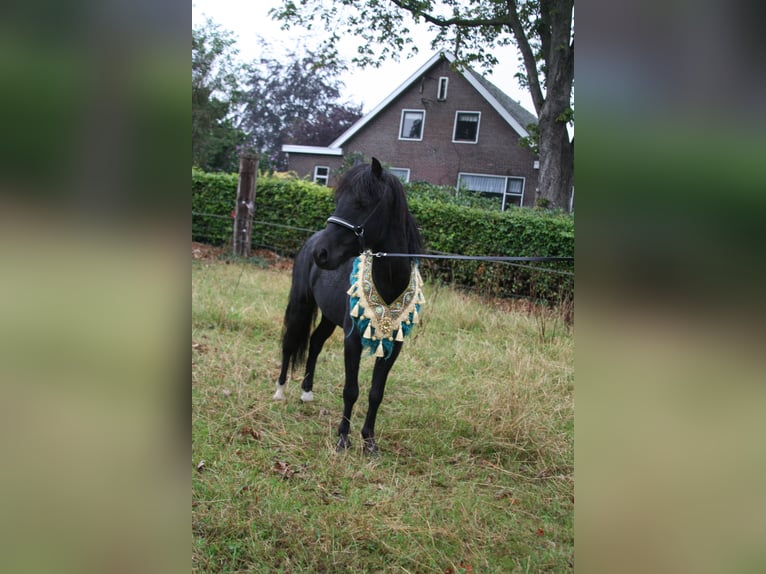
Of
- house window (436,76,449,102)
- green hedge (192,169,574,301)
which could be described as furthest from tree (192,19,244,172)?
house window (436,76,449,102)

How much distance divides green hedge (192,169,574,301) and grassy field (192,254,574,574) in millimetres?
1879

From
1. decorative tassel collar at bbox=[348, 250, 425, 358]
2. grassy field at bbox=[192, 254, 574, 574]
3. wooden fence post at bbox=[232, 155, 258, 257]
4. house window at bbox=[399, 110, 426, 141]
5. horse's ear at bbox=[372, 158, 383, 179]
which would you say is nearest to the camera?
grassy field at bbox=[192, 254, 574, 574]

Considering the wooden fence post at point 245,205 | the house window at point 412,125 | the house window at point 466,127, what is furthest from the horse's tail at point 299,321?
the house window at point 412,125

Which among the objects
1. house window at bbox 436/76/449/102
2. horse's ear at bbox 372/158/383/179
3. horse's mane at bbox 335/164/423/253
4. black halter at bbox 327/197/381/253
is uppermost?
house window at bbox 436/76/449/102

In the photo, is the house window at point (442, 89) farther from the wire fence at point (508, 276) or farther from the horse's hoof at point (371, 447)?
the horse's hoof at point (371, 447)

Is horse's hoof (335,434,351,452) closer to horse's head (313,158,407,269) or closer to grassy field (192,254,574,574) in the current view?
grassy field (192,254,574,574)

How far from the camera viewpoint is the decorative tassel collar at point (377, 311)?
3297 millimetres

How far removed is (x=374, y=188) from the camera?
3232 millimetres

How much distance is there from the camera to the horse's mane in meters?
3.21
